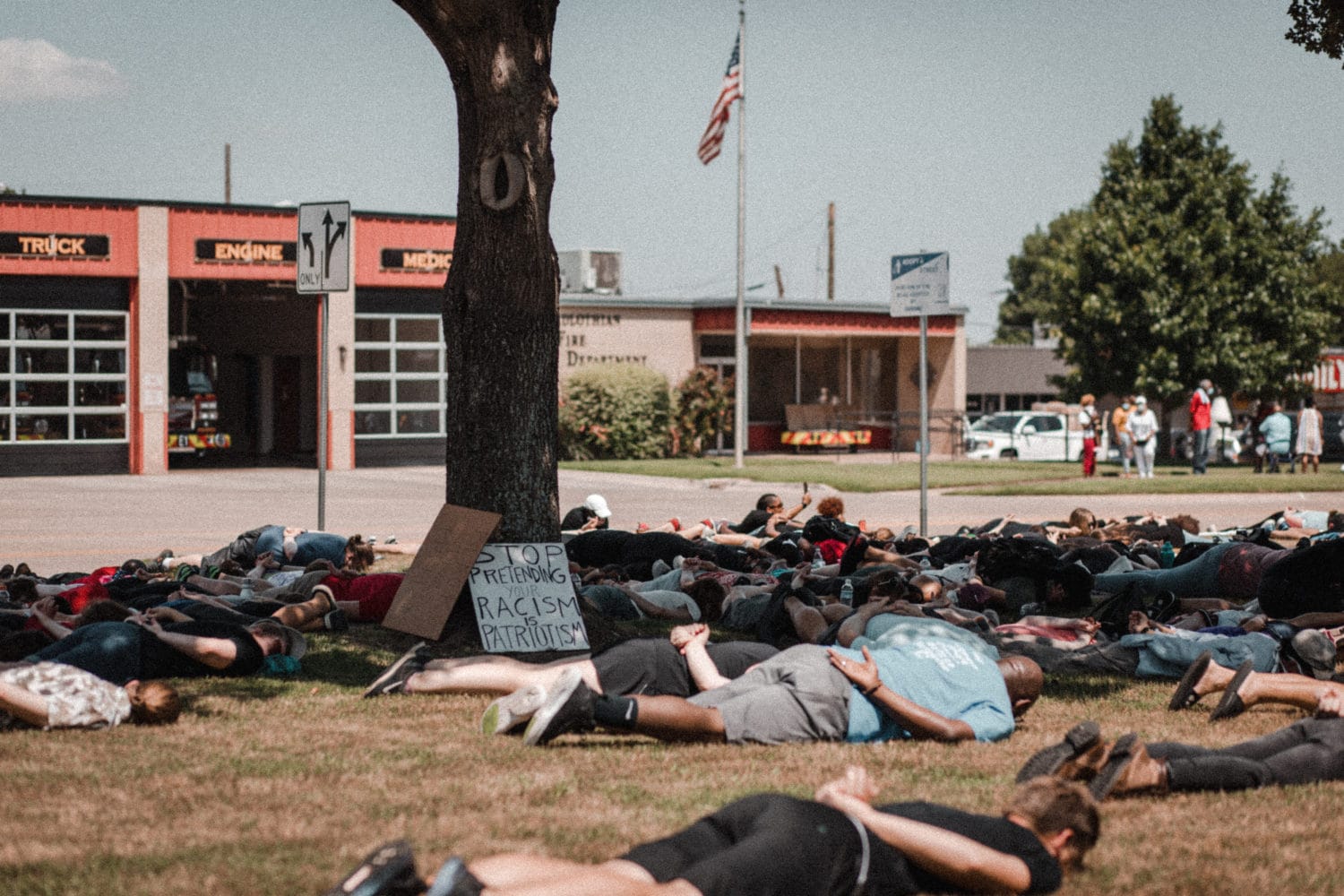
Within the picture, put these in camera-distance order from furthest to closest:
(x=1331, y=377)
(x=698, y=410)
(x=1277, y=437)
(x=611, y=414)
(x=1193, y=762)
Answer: (x=1331, y=377) < (x=698, y=410) < (x=611, y=414) < (x=1277, y=437) < (x=1193, y=762)

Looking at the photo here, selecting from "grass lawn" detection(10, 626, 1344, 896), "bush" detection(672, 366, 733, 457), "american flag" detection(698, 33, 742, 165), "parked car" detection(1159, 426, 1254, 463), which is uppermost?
"american flag" detection(698, 33, 742, 165)

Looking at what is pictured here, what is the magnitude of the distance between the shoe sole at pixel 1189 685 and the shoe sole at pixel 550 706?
9.68ft

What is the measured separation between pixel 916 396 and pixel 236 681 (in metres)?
40.4

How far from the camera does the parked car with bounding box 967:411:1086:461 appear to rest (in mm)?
41656

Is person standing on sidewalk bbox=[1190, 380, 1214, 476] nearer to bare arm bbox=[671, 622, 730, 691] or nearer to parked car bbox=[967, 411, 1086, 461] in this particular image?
parked car bbox=[967, 411, 1086, 461]

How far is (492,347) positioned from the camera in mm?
8367

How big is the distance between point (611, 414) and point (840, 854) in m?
31.8

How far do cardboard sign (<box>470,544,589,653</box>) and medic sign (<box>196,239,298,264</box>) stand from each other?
23632 millimetres

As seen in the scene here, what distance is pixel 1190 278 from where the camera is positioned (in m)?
38.3

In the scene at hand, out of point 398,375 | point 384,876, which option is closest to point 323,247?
point 384,876

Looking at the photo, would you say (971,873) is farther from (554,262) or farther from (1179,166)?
(1179,166)

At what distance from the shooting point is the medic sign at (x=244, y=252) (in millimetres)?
30094

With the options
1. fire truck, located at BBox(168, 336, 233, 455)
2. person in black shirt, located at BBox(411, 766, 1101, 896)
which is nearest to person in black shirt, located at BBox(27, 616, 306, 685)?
person in black shirt, located at BBox(411, 766, 1101, 896)

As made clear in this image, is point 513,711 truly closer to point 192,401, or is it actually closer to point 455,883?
point 455,883
